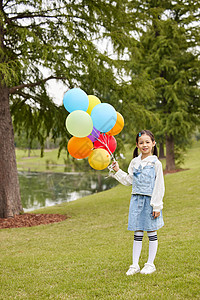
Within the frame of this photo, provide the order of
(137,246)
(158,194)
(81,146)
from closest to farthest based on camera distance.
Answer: (158,194)
(137,246)
(81,146)

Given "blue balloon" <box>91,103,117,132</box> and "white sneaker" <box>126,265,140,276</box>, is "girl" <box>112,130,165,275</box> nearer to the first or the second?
"white sneaker" <box>126,265,140,276</box>

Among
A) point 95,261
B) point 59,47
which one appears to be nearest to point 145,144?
point 95,261

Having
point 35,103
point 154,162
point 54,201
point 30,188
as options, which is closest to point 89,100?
point 154,162

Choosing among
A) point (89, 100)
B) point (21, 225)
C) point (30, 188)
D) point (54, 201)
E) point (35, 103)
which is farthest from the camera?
point (30, 188)

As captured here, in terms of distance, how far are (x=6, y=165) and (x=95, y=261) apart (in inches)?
188

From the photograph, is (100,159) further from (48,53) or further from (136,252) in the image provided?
(48,53)

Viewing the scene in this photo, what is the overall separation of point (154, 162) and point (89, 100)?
1494mm

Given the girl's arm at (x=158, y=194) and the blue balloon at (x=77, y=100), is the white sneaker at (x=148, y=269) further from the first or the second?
the blue balloon at (x=77, y=100)

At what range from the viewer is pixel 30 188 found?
1939 centimetres

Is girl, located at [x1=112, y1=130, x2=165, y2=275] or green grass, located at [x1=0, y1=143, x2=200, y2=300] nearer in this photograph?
green grass, located at [x1=0, y1=143, x2=200, y2=300]

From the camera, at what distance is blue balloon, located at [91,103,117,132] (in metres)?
3.92

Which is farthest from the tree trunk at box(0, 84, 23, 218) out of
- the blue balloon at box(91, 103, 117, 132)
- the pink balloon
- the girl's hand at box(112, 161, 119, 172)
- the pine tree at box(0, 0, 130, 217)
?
the girl's hand at box(112, 161, 119, 172)

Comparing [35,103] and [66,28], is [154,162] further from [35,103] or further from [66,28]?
[35,103]

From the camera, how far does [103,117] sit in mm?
3918
